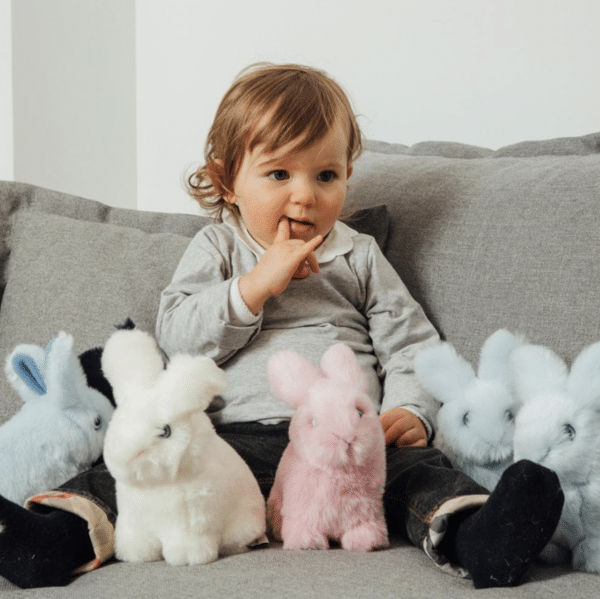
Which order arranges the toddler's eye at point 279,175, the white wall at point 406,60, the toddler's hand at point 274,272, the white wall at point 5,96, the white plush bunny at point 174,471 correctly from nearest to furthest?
Answer: the white plush bunny at point 174,471 < the toddler's hand at point 274,272 < the toddler's eye at point 279,175 < the white wall at point 406,60 < the white wall at point 5,96

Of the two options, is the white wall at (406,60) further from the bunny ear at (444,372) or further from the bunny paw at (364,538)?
the bunny paw at (364,538)

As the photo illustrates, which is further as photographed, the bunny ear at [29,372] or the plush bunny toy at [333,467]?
the bunny ear at [29,372]

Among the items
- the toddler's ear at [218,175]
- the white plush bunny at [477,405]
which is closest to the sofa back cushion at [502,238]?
the white plush bunny at [477,405]

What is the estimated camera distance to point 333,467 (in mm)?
912

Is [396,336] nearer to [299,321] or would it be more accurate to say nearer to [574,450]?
[299,321]

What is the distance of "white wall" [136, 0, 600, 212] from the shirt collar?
60cm

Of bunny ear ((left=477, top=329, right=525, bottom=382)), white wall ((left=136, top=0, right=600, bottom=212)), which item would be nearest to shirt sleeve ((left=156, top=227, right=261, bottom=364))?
bunny ear ((left=477, top=329, right=525, bottom=382))

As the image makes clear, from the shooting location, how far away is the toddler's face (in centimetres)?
126

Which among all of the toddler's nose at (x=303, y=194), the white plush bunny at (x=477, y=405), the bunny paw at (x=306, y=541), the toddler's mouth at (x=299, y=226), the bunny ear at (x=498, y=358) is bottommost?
the bunny paw at (x=306, y=541)

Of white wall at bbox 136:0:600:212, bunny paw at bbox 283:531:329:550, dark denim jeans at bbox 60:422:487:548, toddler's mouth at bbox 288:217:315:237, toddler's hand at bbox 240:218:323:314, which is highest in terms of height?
white wall at bbox 136:0:600:212

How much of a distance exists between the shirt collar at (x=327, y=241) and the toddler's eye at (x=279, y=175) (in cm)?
13

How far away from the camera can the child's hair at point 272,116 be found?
49.6 inches

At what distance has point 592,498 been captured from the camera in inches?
34.5

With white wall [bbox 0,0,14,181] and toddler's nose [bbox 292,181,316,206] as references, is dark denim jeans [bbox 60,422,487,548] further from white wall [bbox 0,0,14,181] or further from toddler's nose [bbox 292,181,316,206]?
white wall [bbox 0,0,14,181]
